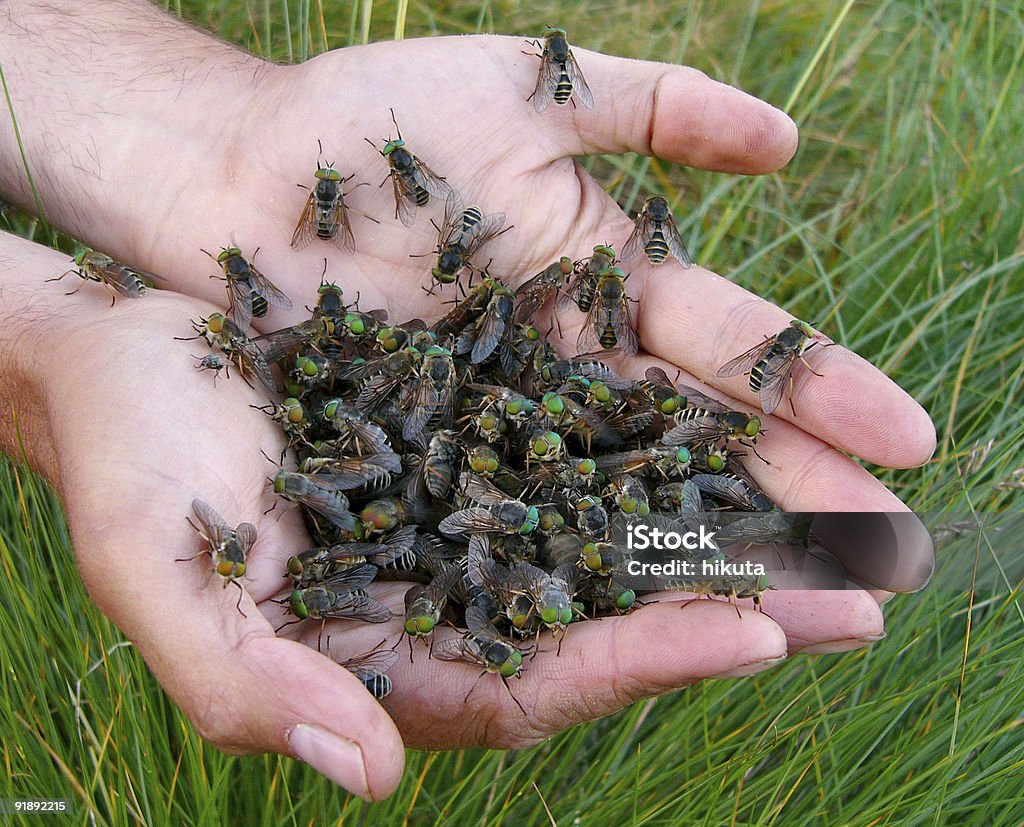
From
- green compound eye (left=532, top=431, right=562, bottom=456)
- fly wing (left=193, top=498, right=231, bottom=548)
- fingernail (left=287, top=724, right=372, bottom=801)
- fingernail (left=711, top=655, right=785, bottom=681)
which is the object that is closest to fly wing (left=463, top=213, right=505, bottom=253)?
green compound eye (left=532, top=431, right=562, bottom=456)

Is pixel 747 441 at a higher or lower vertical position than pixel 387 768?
higher

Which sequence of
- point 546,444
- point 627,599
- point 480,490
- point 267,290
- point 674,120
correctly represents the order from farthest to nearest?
point 267,290 < point 674,120 < point 546,444 < point 480,490 < point 627,599

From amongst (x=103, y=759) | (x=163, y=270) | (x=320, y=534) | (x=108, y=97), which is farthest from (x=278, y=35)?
(x=103, y=759)

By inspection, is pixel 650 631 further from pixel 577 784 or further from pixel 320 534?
pixel 320 534

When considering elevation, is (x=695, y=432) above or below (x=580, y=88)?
below

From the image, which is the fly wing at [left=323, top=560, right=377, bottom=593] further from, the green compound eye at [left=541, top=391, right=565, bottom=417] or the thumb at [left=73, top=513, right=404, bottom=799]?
the green compound eye at [left=541, top=391, right=565, bottom=417]

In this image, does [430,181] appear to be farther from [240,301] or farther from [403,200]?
[240,301]

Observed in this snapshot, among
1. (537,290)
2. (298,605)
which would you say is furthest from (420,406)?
(298,605)
